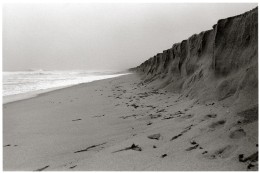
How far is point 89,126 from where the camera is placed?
15.1 ft

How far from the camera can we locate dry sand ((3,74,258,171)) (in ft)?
8.43

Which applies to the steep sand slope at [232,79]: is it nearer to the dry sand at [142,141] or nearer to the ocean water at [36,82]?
the dry sand at [142,141]

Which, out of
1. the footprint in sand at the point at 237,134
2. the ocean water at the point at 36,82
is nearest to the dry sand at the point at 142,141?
the footprint in sand at the point at 237,134

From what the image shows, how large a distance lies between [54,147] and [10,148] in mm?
717

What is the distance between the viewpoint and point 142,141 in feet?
11.1

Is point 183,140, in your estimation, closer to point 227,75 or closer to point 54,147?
point 54,147

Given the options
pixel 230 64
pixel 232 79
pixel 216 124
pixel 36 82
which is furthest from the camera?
pixel 36 82

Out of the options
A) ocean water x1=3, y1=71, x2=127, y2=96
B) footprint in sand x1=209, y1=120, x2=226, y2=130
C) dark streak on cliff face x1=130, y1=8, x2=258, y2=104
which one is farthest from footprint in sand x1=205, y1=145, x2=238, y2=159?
ocean water x1=3, y1=71, x2=127, y2=96

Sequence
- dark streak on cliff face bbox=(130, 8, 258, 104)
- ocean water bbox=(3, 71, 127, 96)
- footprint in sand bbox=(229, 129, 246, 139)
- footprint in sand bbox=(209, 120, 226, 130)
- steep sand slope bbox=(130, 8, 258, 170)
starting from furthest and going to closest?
ocean water bbox=(3, 71, 127, 96) < dark streak on cliff face bbox=(130, 8, 258, 104) < footprint in sand bbox=(209, 120, 226, 130) < steep sand slope bbox=(130, 8, 258, 170) < footprint in sand bbox=(229, 129, 246, 139)

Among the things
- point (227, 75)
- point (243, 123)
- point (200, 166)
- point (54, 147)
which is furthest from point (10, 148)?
point (227, 75)

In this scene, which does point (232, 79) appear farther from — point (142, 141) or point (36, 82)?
point (36, 82)

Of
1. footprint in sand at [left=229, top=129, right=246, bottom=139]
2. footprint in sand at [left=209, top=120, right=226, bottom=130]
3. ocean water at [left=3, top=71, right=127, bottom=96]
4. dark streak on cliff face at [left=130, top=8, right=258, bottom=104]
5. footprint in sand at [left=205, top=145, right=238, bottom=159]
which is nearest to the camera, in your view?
footprint in sand at [left=205, top=145, right=238, bottom=159]

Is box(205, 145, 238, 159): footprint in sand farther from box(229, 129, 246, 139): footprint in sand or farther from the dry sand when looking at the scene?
box(229, 129, 246, 139): footprint in sand

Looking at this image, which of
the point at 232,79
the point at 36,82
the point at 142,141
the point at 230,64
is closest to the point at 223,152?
the point at 142,141
